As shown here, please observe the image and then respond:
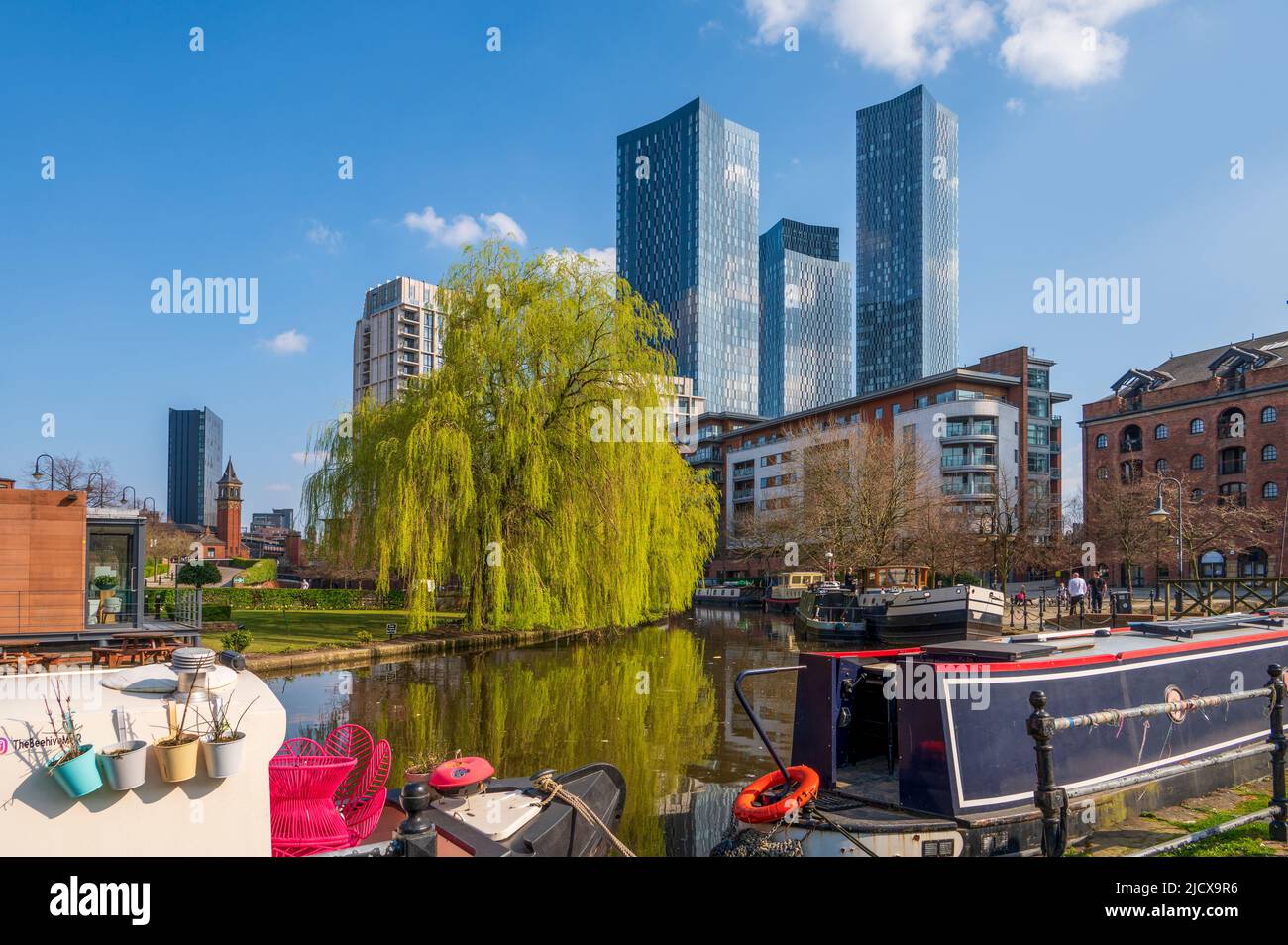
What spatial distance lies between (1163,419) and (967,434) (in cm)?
1412

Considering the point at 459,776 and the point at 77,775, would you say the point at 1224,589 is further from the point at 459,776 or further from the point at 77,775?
the point at 77,775

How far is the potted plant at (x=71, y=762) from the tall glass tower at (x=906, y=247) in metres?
185

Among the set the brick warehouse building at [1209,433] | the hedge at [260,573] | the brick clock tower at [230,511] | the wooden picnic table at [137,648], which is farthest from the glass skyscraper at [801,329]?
the wooden picnic table at [137,648]

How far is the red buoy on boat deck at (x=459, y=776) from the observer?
6.93 meters

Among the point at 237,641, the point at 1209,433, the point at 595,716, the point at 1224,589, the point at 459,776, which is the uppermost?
the point at 1209,433

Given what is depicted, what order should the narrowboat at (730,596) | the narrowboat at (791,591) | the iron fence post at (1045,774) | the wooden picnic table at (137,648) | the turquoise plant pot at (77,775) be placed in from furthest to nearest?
the narrowboat at (730,596) < the narrowboat at (791,591) < the wooden picnic table at (137,648) < the iron fence post at (1045,774) < the turquoise plant pot at (77,775)

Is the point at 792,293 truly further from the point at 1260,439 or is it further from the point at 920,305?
the point at 1260,439

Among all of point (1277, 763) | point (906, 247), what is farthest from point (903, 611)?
point (906, 247)

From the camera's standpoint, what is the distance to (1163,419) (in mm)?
59688

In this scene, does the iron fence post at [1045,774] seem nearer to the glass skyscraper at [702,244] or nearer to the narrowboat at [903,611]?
the narrowboat at [903,611]

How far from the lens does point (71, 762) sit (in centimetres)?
452

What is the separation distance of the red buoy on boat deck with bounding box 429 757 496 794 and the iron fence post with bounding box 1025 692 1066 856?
440 centimetres

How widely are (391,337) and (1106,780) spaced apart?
381 ft
